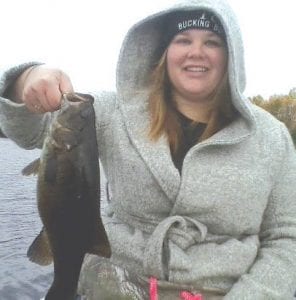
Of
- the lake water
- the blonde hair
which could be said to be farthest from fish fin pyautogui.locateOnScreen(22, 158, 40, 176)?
the lake water

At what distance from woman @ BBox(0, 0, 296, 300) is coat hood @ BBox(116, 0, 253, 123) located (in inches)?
0.4

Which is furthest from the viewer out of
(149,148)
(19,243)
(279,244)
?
(19,243)

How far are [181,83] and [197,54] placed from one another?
247 millimetres

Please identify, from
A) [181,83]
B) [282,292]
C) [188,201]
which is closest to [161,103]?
[181,83]

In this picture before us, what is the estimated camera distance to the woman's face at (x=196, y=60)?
346 centimetres

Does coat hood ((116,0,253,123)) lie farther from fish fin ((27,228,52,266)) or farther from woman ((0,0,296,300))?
fish fin ((27,228,52,266))

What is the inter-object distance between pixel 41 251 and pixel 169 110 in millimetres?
1395

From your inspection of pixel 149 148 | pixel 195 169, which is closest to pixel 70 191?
pixel 149 148

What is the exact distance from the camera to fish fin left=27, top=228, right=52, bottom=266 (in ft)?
9.57

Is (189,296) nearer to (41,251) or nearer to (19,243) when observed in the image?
(41,251)

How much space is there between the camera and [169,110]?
12.0 ft

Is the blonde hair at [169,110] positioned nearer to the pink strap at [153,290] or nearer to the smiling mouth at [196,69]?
the smiling mouth at [196,69]

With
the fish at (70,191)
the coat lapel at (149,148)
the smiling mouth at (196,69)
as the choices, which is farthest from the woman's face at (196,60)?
the fish at (70,191)

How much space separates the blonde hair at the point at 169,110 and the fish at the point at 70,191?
2.60 feet
